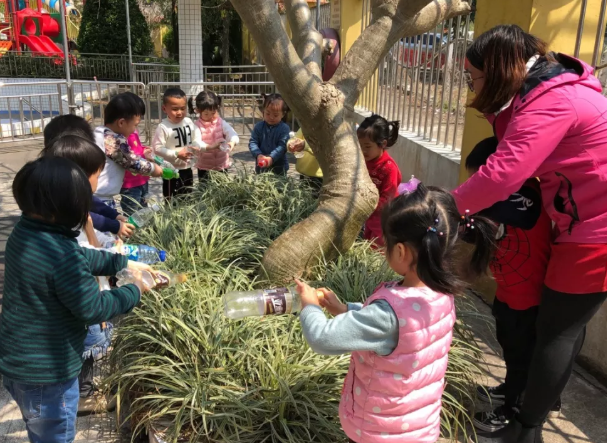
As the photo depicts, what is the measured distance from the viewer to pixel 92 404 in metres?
3.02

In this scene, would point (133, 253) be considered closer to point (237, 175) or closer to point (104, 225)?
point (104, 225)

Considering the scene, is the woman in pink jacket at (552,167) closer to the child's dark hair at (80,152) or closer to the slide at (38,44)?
the child's dark hair at (80,152)

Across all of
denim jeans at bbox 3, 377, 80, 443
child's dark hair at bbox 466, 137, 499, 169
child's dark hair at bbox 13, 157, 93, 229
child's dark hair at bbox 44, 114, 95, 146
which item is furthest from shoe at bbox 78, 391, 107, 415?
child's dark hair at bbox 466, 137, 499, 169

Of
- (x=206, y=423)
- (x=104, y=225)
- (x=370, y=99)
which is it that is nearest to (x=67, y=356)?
(x=206, y=423)

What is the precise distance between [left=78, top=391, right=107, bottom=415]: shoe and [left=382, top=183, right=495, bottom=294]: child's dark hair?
2.04 metres

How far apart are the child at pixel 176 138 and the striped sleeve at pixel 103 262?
9.54 feet

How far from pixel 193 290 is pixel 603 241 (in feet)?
6.91

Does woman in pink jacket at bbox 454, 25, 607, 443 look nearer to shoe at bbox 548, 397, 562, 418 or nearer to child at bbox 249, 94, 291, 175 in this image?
shoe at bbox 548, 397, 562, 418

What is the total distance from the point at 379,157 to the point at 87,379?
8.71 ft

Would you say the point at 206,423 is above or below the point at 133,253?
below

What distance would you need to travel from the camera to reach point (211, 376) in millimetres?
2600

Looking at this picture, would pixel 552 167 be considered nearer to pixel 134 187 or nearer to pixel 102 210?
pixel 102 210

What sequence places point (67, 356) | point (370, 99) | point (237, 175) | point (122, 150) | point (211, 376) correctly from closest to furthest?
point (67, 356) < point (211, 376) < point (122, 150) < point (237, 175) < point (370, 99)

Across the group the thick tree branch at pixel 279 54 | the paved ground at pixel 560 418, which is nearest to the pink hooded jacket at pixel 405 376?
the paved ground at pixel 560 418
